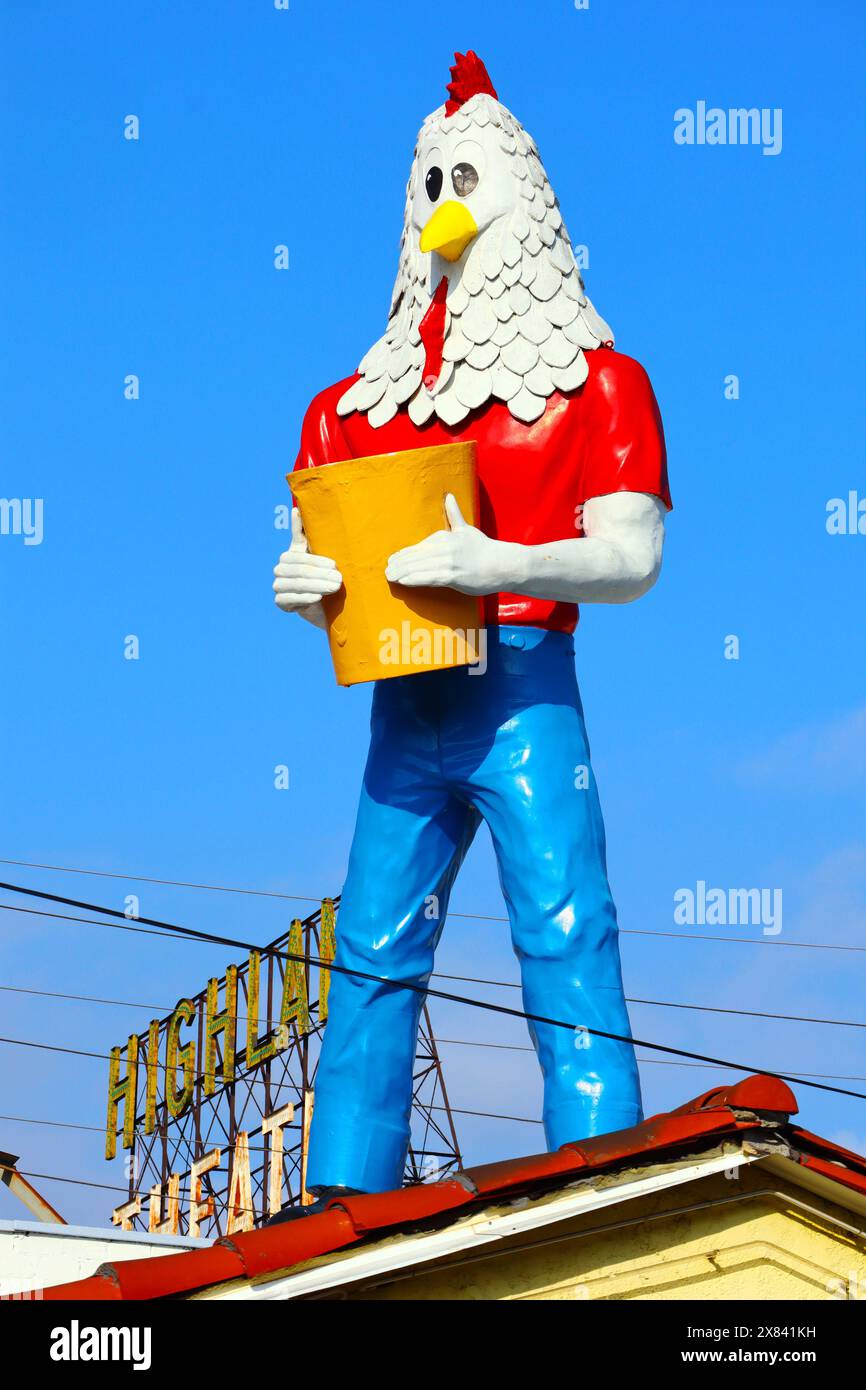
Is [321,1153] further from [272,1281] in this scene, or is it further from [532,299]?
[532,299]

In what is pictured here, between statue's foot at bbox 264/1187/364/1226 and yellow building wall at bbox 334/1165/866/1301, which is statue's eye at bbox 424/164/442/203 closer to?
statue's foot at bbox 264/1187/364/1226

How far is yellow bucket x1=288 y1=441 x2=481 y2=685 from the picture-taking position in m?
6.76

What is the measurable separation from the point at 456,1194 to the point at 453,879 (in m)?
2.28

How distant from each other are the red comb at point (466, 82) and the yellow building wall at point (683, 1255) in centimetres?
417

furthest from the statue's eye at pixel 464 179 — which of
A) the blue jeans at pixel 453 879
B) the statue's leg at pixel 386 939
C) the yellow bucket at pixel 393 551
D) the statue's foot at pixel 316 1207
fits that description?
the statue's foot at pixel 316 1207

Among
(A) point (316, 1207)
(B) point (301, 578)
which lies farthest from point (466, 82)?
(A) point (316, 1207)

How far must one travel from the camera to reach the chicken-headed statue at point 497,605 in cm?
678

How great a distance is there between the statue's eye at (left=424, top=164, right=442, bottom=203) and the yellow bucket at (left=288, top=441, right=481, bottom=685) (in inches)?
48.3

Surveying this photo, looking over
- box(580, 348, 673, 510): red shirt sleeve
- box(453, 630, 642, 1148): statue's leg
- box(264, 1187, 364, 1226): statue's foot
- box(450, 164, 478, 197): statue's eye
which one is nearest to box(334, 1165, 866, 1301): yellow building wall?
box(264, 1187, 364, 1226): statue's foot

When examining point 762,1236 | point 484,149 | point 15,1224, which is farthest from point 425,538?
point 15,1224

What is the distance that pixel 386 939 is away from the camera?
276 inches

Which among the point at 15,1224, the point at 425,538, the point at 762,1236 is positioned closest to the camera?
the point at 762,1236

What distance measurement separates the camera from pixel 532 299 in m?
7.33
